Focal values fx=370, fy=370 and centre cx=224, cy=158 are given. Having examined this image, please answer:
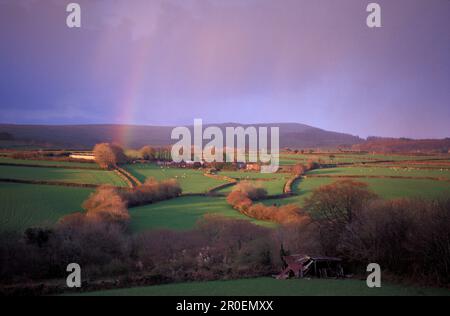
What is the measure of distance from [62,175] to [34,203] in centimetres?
887

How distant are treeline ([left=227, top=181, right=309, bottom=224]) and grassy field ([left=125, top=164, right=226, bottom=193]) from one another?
441cm

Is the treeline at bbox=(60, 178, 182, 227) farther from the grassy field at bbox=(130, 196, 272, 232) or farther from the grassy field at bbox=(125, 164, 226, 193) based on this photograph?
the grassy field at bbox=(125, 164, 226, 193)

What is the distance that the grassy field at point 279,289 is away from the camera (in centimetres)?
1266

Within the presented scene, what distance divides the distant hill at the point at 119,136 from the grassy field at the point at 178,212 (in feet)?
50.2

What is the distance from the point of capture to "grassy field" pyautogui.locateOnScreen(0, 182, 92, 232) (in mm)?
23359

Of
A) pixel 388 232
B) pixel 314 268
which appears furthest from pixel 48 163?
pixel 388 232

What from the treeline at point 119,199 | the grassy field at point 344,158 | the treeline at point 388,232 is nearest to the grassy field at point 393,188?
the grassy field at point 344,158

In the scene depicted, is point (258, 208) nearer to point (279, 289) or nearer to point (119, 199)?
point (119, 199)

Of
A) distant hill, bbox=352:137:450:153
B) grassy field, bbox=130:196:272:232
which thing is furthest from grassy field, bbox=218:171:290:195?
distant hill, bbox=352:137:450:153
